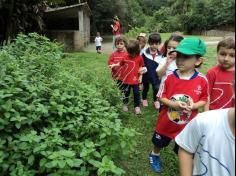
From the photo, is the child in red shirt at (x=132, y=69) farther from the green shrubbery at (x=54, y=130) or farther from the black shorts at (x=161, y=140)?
the black shorts at (x=161, y=140)

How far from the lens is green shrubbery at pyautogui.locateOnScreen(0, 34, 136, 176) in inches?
105

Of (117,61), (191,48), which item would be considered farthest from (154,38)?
(191,48)

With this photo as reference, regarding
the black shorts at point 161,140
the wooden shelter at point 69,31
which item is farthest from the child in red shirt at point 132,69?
the wooden shelter at point 69,31

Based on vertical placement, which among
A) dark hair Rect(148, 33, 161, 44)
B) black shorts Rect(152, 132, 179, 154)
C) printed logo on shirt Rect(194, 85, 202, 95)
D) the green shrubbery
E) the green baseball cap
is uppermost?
the green baseball cap

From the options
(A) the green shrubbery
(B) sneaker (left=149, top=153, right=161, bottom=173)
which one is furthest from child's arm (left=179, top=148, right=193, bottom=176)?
(B) sneaker (left=149, top=153, right=161, bottom=173)

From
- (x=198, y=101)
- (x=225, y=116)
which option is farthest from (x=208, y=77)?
(x=225, y=116)

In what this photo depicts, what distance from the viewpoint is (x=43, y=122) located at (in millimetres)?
3232

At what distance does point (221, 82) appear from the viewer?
351 cm

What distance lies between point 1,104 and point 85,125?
2.30 ft

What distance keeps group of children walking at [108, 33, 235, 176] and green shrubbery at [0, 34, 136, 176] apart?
0.59 meters

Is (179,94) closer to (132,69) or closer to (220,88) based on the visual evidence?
(220,88)

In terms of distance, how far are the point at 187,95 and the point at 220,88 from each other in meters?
0.39

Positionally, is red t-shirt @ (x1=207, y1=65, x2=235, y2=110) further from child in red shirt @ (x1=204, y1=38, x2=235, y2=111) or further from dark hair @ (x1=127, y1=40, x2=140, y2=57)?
dark hair @ (x1=127, y1=40, x2=140, y2=57)

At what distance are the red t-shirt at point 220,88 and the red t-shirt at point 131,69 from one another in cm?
247
